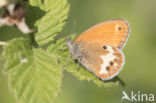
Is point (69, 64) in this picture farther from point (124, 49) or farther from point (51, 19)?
point (124, 49)

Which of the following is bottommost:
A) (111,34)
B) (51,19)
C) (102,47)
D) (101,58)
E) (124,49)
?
(124,49)

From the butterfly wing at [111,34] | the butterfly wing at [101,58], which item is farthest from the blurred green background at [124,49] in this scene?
the butterfly wing at [111,34]

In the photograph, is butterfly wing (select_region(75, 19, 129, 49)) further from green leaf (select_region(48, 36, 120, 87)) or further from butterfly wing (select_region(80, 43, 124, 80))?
green leaf (select_region(48, 36, 120, 87))

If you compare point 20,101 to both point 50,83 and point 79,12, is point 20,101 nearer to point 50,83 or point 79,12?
point 50,83

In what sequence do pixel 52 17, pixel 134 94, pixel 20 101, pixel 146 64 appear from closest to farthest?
1. pixel 20 101
2. pixel 52 17
3. pixel 134 94
4. pixel 146 64

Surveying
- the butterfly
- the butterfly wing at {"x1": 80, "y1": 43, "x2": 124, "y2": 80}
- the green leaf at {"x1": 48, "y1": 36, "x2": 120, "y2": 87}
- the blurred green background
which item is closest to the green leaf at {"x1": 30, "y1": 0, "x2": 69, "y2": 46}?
the green leaf at {"x1": 48, "y1": 36, "x2": 120, "y2": 87}

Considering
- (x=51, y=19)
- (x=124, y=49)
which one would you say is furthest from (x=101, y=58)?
(x=124, y=49)

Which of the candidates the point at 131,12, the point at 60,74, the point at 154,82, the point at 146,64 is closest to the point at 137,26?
the point at 131,12
